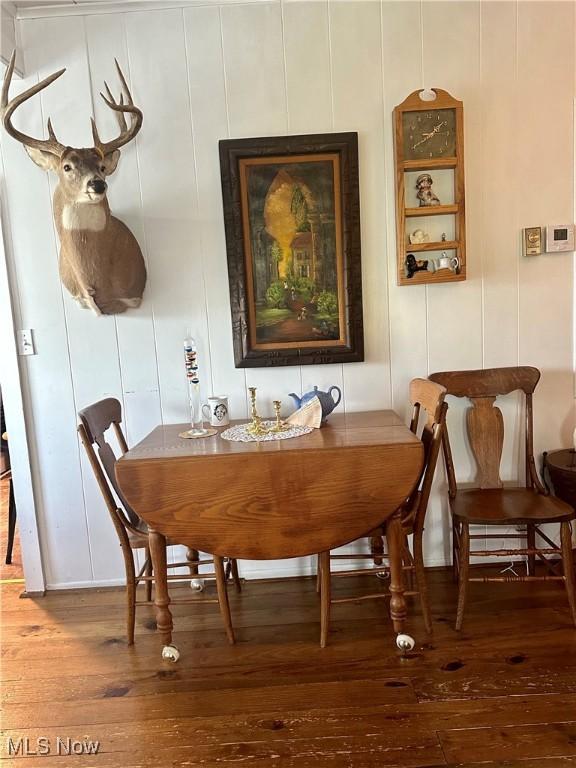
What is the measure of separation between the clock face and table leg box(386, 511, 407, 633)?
1.40m

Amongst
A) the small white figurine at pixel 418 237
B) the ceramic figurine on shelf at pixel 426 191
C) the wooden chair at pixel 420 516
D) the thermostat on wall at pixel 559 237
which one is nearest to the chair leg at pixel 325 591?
the wooden chair at pixel 420 516

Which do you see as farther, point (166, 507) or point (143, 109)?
point (143, 109)

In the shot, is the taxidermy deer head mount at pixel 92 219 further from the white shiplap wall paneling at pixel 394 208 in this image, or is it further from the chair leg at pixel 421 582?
the chair leg at pixel 421 582

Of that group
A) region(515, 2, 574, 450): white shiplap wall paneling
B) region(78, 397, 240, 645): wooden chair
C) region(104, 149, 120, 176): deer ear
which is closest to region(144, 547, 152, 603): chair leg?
region(78, 397, 240, 645): wooden chair

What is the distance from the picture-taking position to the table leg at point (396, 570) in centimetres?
181

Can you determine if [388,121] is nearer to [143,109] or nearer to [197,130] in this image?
[197,130]

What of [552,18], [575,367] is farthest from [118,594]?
[552,18]

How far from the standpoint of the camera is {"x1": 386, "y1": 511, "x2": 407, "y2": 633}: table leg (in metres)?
1.81

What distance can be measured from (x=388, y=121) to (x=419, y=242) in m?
0.51

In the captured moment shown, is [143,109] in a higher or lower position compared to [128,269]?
higher

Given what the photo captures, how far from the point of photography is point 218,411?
2.18 meters

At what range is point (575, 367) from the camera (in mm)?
2305

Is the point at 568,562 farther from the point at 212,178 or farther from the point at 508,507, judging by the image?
the point at 212,178

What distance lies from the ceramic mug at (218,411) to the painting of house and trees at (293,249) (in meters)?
0.28
